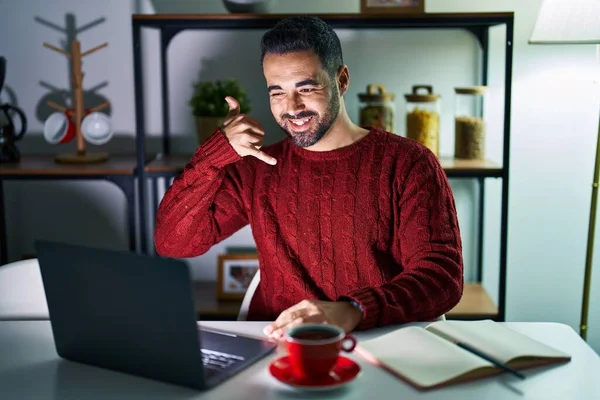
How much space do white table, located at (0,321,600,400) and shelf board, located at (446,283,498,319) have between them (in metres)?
1.25

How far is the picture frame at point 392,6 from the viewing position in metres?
2.43

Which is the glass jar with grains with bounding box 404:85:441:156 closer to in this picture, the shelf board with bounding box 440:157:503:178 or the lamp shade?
the shelf board with bounding box 440:157:503:178

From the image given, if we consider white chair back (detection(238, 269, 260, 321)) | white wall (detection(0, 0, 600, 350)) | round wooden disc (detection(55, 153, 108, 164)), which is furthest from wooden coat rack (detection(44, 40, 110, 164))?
white chair back (detection(238, 269, 260, 321))

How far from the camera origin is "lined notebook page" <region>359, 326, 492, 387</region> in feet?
3.94

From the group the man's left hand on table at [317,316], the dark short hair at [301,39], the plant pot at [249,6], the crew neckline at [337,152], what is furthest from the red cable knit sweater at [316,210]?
the plant pot at [249,6]

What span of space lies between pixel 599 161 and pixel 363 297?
141 centimetres


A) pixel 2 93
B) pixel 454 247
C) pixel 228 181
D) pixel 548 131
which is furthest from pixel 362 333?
pixel 2 93

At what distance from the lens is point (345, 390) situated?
1.17 m

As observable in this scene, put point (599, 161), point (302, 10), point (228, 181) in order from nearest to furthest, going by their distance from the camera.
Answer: point (228, 181), point (599, 161), point (302, 10)

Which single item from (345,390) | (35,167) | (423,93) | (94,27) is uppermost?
(94,27)

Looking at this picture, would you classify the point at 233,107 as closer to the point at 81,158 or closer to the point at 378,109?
the point at 378,109

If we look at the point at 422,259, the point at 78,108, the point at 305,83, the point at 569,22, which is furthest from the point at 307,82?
the point at 78,108

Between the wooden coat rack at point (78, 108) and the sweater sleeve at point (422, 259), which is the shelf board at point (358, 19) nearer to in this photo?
the wooden coat rack at point (78, 108)

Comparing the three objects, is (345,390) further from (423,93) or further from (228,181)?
(423,93)
